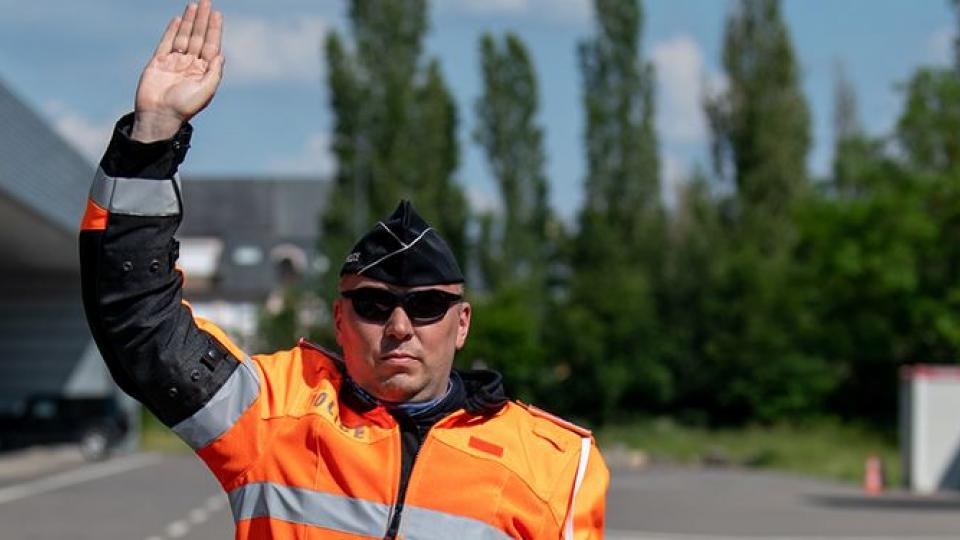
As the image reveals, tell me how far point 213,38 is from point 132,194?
1.18 feet

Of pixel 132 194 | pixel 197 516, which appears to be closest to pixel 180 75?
pixel 132 194

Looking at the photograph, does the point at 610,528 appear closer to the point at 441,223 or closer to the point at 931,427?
the point at 931,427

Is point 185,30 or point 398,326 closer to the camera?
point 185,30

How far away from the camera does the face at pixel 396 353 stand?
3564 millimetres

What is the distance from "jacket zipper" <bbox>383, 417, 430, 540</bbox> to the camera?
3.52 m

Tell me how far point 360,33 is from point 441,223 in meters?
6.26

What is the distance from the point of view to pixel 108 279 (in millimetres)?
3258

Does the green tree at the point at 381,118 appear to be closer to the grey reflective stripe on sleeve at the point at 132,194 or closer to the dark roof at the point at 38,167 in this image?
the dark roof at the point at 38,167

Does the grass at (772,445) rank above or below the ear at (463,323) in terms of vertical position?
below

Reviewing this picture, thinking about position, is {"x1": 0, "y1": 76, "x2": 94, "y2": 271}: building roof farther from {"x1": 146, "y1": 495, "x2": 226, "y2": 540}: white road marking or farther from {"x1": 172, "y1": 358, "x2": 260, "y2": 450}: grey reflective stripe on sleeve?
{"x1": 172, "y1": 358, "x2": 260, "y2": 450}: grey reflective stripe on sleeve

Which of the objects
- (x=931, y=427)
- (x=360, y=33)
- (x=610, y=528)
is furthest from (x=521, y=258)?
(x=610, y=528)

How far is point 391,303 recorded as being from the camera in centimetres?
360

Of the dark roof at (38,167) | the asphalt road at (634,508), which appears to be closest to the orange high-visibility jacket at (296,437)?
the asphalt road at (634,508)

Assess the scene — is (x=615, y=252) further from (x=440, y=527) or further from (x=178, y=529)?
(x=440, y=527)
